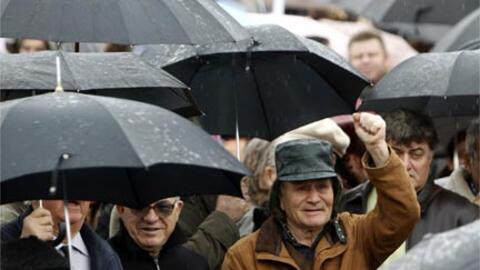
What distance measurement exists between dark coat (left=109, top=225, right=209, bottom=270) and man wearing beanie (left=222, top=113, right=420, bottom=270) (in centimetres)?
47

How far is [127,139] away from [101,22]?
5.42ft

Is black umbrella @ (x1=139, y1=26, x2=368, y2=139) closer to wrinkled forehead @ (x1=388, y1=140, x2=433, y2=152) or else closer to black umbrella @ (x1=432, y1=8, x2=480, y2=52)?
wrinkled forehead @ (x1=388, y1=140, x2=433, y2=152)

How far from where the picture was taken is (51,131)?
6.20 metres

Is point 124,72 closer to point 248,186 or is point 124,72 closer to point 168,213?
point 168,213

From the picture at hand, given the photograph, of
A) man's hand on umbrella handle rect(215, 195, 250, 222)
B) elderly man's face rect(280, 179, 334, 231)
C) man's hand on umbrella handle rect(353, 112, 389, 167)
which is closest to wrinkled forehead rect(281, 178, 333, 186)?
elderly man's face rect(280, 179, 334, 231)

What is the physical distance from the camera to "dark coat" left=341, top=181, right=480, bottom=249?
8.80 metres

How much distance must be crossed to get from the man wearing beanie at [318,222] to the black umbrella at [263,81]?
1001 mm

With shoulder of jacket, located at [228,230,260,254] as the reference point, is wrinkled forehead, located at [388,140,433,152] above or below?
above

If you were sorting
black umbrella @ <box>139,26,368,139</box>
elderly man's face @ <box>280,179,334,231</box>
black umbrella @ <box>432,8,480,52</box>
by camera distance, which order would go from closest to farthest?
elderly man's face @ <box>280,179,334,231</box>, black umbrella @ <box>139,26,368,139</box>, black umbrella @ <box>432,8,480,52</box>

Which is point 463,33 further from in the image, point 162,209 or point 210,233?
point 162,209

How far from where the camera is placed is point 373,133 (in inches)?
297

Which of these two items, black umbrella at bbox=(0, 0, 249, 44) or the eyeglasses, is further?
the eyeglasses

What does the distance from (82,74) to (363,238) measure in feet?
4.89

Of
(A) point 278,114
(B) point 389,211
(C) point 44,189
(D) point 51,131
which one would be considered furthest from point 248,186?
(D) point 51,131
